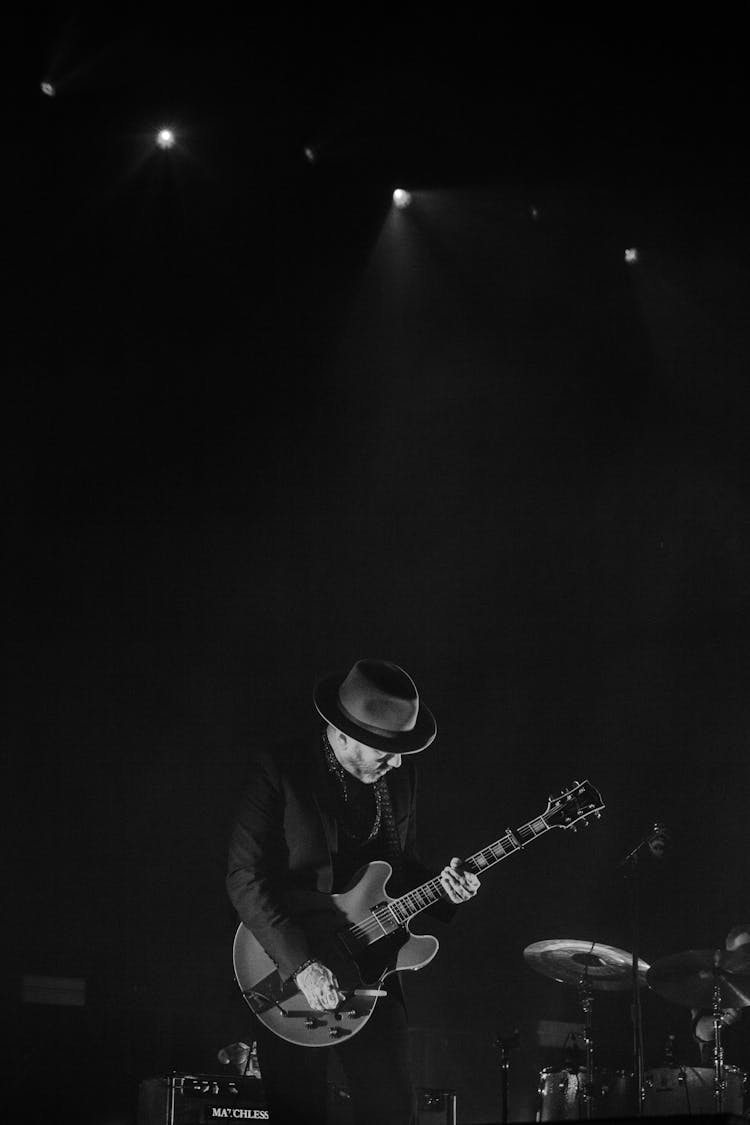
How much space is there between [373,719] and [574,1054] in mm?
2373

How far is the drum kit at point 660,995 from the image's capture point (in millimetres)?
6172

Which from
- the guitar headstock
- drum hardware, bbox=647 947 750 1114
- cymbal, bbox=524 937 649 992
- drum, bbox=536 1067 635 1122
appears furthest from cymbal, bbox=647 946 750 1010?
the guitar headstock

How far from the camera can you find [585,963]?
6.44 metres

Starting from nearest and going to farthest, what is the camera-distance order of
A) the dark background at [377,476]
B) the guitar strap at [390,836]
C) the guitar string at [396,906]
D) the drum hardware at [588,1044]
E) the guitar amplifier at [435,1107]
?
the guitar string at [396,906]
the guitar strap at [390,836]
the guitar amplifier at [435,1107]
the drum hardware at [588,1044]
the dark background at [377,476]

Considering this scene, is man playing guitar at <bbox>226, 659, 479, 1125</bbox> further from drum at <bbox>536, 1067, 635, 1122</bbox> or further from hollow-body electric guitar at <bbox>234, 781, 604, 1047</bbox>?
drum at <bbox>536, 1067, 635, 1122</bbox>

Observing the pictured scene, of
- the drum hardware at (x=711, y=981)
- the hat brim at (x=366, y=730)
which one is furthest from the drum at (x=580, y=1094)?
the hat brim at (x=366, y=730)

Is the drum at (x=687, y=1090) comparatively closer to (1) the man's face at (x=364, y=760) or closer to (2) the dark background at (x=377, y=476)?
(2) the dark background at (x=377, y=476)

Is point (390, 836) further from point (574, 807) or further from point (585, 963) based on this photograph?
point (585, 963)

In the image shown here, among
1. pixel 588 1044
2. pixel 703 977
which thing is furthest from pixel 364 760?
pixel 588 1044

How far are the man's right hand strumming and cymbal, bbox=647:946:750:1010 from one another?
63.3 inches

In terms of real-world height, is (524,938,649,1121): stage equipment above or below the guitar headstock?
below

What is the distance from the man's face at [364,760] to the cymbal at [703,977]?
154cm

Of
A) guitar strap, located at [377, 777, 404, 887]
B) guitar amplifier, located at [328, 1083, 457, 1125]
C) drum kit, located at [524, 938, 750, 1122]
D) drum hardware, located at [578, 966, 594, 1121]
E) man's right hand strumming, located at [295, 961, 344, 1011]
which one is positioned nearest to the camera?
man's right hand strumming, located at [295, 961, 344, 1011]

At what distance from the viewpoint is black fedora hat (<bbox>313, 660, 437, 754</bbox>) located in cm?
600
